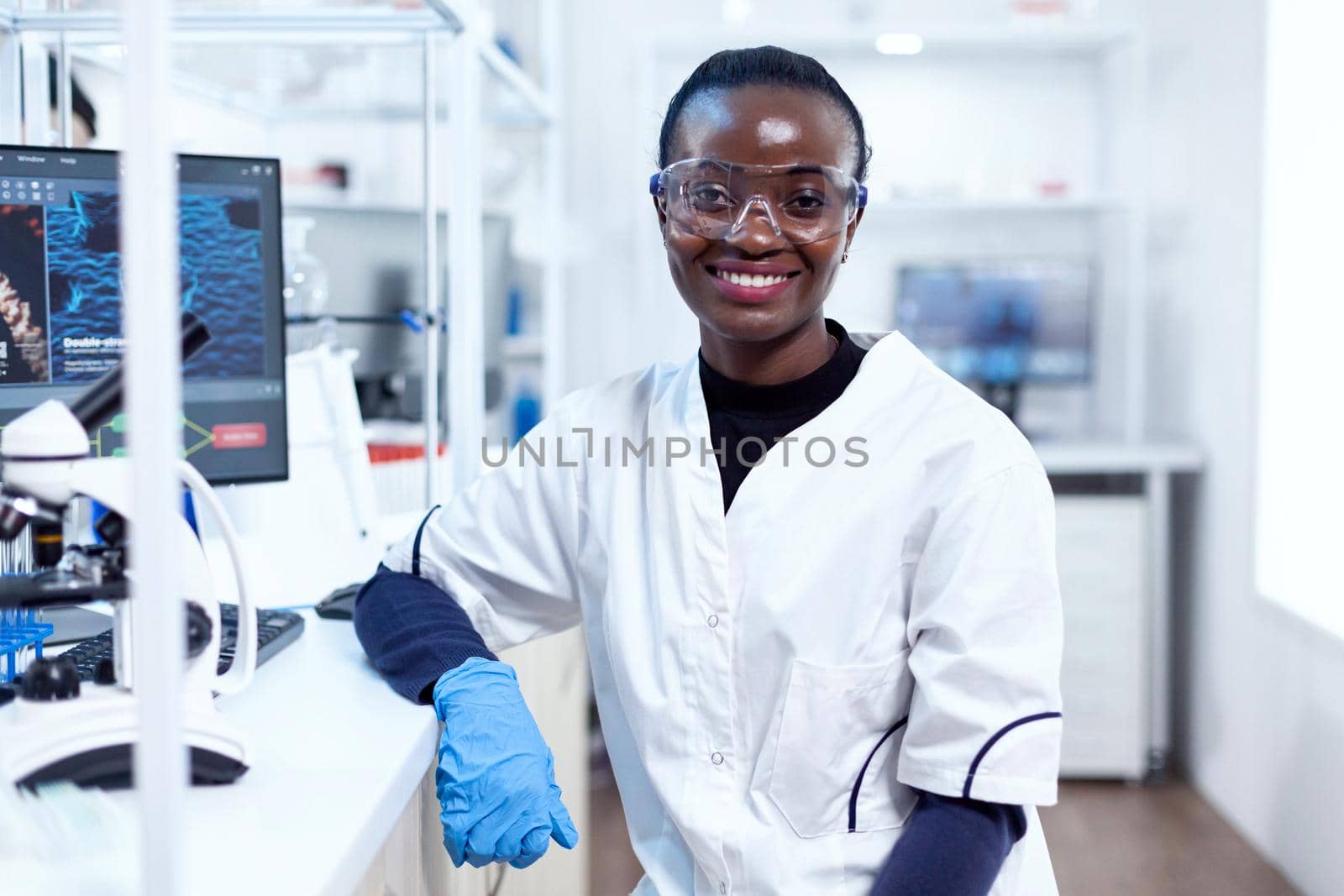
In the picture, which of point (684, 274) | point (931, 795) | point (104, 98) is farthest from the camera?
point (104, 98)

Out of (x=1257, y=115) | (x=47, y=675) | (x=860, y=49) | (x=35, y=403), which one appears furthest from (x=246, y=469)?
(x=860, y=49)

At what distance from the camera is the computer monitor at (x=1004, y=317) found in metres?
3.04

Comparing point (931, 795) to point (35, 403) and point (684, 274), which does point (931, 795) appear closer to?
point (684, 274)

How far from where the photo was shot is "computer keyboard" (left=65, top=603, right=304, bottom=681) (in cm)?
92

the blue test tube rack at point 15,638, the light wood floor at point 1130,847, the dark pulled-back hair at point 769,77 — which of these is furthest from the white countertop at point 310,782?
the light wood floor at point 1130,847

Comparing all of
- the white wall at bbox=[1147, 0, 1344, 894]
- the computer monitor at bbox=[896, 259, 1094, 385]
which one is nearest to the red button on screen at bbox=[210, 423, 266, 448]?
the white wall at bbox=[1147, 0, 1344, 894]

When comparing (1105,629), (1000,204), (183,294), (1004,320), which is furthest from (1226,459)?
(183,294)

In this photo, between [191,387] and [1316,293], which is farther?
[1316,293]

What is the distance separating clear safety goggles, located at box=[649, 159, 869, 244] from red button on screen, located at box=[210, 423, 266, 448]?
0.54m

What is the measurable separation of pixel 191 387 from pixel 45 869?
0.66m

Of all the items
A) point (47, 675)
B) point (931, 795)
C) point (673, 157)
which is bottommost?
point (931, 795)

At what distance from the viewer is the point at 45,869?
669 mm

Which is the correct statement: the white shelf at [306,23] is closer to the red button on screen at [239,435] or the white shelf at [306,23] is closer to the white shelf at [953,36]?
→ the red button on screen at [239,435]

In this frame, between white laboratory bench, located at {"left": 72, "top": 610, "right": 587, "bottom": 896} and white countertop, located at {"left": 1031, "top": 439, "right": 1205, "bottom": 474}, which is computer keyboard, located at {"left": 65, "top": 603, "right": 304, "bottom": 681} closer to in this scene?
white laboratory bench, located at {"left": 72, "top": 610, "right": 587, "bottom": 896}
